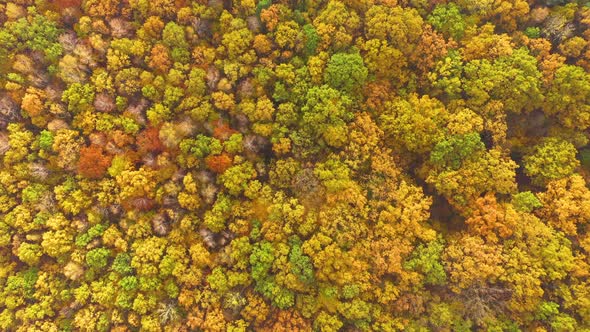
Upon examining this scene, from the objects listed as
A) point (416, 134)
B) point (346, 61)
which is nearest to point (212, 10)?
point (346, 61)

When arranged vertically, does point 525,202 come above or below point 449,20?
below

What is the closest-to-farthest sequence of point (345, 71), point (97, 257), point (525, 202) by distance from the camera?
point (97, 257) < point (525, 202) < point (345, 71)

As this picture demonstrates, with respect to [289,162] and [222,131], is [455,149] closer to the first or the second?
[289,162]

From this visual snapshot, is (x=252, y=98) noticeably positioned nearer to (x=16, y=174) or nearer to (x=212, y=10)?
(x=212, y=10)

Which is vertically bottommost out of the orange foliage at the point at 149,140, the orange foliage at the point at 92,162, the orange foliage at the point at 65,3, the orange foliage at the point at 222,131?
the orange foliage at the point at 92,162

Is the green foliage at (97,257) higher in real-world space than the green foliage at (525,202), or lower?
lower

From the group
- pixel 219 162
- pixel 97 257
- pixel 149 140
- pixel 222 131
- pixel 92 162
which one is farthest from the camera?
pixel 222 131

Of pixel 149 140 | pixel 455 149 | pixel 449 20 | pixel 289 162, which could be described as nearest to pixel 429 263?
pixel 455 149

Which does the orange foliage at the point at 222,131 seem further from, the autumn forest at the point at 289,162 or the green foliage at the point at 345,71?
the green foliage at the point at 345,71

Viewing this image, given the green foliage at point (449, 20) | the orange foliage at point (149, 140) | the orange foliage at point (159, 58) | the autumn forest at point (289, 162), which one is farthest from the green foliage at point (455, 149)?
the orange foliage at point (159, 58)
